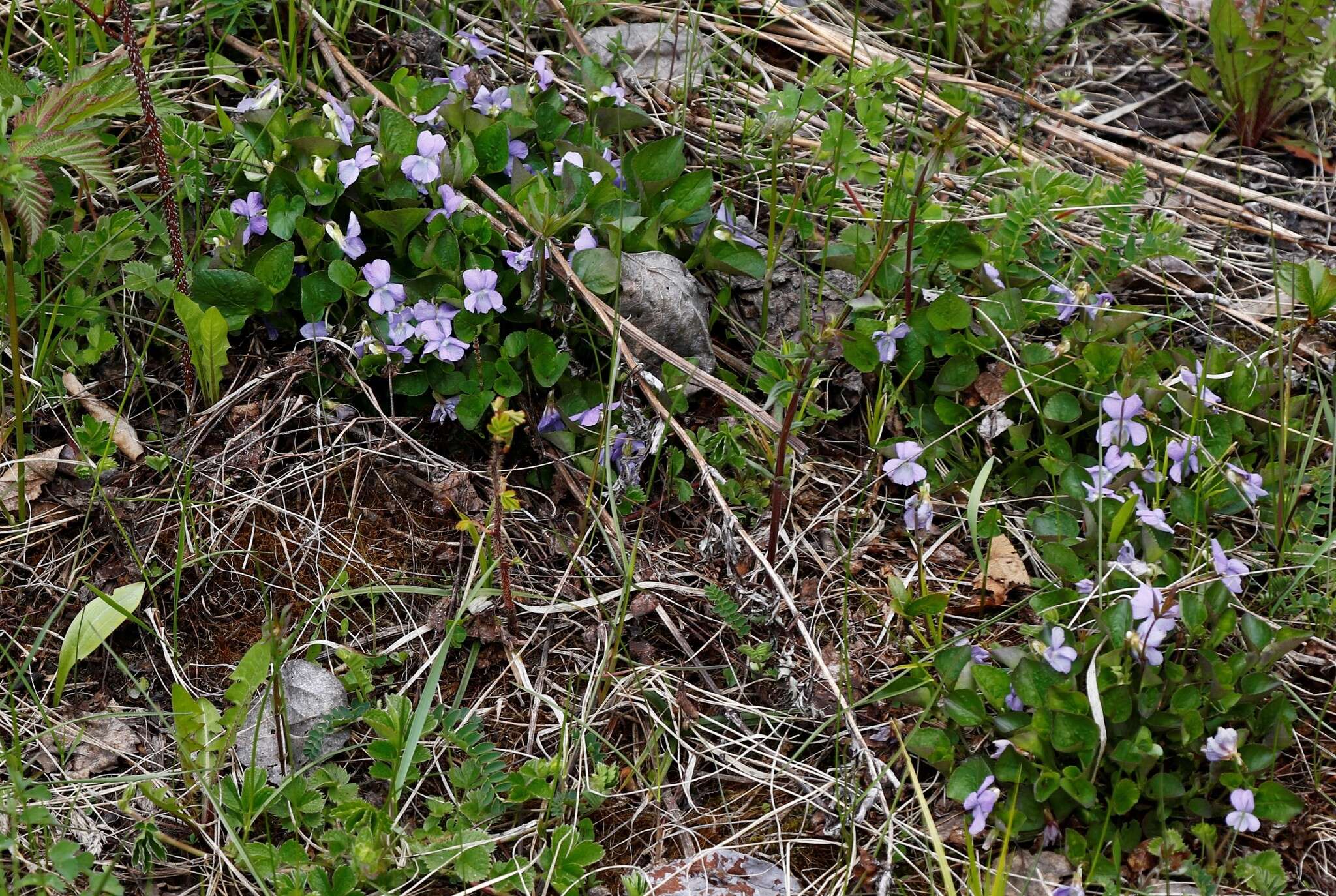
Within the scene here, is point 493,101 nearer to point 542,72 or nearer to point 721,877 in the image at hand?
point 542,72

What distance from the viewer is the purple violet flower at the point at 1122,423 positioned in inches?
92.8

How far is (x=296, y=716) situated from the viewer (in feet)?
6.66

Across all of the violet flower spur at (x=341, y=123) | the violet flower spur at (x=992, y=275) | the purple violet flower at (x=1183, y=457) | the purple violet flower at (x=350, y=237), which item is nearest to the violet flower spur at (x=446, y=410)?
the purple violet flower at (x=350, y=237)

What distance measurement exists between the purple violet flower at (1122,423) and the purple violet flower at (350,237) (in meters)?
1.52

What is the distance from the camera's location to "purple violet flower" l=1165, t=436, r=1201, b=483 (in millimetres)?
2361

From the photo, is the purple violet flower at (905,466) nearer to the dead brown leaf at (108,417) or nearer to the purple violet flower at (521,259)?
the purple violet flower at (521,259)

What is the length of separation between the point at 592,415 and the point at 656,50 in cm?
138

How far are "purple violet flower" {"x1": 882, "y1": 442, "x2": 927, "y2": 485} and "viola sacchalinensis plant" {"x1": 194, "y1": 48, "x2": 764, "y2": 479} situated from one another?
1.70 ft

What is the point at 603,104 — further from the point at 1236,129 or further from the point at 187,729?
the point at 1236,129

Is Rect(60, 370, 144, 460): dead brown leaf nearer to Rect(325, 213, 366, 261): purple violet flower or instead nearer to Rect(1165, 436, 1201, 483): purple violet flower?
Rect(325, 213, 366, 261): purple violet flower

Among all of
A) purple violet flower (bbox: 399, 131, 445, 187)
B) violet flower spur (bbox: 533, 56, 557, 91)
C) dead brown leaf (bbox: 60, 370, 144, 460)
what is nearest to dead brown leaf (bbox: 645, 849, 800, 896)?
dead brown leaf (bbox: 60, 370, 144, 460)

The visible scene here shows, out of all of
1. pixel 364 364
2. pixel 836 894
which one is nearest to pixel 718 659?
pixel 836 894

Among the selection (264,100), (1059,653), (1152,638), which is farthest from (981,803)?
(264,100)

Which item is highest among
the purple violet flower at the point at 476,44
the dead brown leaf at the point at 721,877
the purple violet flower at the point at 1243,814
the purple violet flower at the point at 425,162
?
the purple violet flower at the point at 476,44
